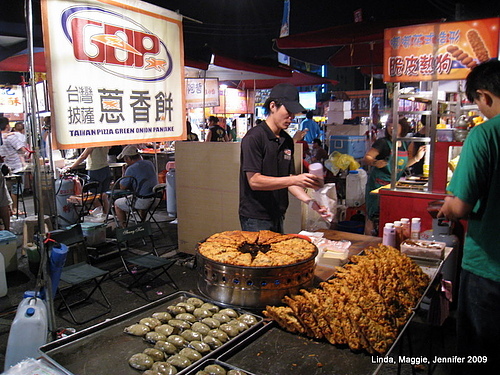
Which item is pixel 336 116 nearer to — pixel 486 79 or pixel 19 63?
pixel 19 63

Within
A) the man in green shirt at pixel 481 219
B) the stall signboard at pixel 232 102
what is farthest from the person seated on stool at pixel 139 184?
the stall signboard at pixel 232 102

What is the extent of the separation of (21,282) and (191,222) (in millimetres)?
2543

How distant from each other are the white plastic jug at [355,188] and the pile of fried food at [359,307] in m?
4.99

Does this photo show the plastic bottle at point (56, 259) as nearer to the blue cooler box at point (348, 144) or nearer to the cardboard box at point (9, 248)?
the cardboard box at point (9, 248)

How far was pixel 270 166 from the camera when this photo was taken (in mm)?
3164

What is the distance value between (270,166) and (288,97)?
567mm

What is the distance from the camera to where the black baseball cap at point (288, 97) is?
2.98m

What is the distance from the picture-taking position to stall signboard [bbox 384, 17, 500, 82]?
4.25 metres

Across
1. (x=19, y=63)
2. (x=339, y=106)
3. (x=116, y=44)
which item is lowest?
(x=116, y=44)

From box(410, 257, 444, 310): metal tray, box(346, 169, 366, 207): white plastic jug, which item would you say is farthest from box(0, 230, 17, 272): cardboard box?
box(346, 169, 366, 207): white plastic jug

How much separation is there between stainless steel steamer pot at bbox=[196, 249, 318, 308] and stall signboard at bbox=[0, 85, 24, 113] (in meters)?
11.4

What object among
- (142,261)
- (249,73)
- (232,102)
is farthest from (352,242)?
(232,102)

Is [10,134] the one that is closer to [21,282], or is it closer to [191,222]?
[21,282]

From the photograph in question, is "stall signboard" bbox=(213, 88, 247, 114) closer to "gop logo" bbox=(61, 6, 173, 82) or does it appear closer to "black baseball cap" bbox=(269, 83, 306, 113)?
"gop logo" bbox=(61, 6, 173, 82)
